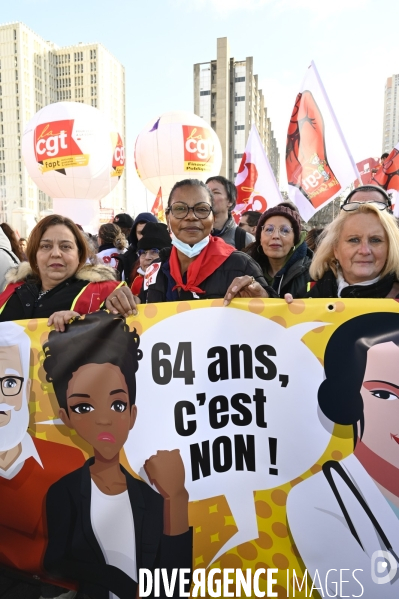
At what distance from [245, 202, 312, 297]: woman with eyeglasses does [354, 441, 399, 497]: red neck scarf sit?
4.29 feet

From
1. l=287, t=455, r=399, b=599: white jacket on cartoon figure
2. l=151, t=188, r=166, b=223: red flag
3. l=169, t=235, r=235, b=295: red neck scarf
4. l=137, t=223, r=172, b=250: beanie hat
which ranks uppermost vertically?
l=151, t=188, r=166, b=223: red flag

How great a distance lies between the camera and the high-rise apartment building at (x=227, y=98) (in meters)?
55.5

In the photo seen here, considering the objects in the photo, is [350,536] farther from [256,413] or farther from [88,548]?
[88,548]

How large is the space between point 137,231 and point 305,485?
3537 mm

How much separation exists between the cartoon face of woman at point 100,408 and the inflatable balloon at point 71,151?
42.1ft

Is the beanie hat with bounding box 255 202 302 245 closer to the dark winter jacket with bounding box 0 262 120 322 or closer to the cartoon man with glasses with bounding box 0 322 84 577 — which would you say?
the dark winter jacket with bounding box 0 262 120 322

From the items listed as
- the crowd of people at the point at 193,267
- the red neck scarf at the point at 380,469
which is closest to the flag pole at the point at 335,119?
the crowd of people at the point at 193,267

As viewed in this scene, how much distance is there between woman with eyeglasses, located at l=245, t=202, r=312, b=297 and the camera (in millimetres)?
3002

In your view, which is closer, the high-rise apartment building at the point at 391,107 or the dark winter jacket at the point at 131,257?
the dark winter jacket at the point at 131,257

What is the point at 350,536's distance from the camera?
1.85 m

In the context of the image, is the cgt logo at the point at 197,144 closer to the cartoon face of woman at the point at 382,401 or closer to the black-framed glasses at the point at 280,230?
the black-framed glasses at the point at 280,230

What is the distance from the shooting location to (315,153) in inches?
239

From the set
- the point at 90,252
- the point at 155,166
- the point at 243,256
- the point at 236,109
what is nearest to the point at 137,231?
the point at 90,252

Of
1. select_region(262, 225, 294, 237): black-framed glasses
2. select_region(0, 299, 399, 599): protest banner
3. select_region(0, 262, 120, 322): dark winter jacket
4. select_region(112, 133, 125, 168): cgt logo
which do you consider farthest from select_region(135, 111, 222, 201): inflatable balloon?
select_region(0, 299, 399, 599): protest banner
